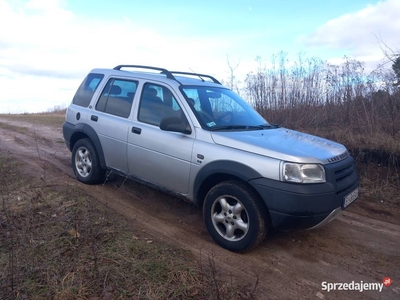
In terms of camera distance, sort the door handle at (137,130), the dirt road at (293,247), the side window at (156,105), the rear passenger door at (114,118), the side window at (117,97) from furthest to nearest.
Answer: the side window at (117,97) < the rear passenger door at (114,118) < the door handle at (137,130) < the side window at (156,105) < the dirt road at (293,247)

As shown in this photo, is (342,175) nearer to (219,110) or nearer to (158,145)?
(219,110)

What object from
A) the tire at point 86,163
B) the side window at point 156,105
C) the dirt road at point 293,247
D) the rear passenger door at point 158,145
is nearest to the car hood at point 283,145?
the rear passenger door at point 158,145

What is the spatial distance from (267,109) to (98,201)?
648cm

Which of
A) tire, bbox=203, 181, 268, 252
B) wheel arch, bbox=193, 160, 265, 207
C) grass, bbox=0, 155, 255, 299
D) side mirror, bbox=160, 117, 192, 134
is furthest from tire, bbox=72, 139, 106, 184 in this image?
tire, bbox=203, 181, 268, 252

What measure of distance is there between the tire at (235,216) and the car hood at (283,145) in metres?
Result: 0.45

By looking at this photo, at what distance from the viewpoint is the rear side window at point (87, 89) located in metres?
6.21

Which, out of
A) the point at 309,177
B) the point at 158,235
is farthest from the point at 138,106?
the point at 309,177

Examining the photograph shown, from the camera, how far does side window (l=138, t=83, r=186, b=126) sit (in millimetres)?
4931

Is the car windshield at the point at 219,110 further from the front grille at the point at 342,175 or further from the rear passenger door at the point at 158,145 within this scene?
the front grille at the point at 342,175

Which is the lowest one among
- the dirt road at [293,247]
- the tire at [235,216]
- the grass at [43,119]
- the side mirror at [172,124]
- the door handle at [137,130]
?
the grass at [43,119]

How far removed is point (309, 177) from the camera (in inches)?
151

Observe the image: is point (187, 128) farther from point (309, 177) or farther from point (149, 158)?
point (309, 177)

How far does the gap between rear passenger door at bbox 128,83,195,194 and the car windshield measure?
215 mm

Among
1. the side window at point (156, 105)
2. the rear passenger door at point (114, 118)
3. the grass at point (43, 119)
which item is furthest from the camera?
the grass at point (43, 119)
